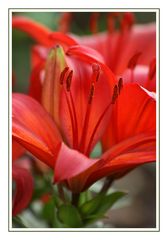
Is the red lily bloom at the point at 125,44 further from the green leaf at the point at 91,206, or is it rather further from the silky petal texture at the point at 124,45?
the green leaf at the point at 91,206

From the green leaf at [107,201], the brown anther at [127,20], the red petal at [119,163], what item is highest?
the brown anther at [127,20]

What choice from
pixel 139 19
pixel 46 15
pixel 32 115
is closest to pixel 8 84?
pixel 32 115

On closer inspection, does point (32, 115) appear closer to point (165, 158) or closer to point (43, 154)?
point (43, 154)

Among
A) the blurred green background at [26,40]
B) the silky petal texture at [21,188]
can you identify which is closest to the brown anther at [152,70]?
the silky petal texture at [21,188]

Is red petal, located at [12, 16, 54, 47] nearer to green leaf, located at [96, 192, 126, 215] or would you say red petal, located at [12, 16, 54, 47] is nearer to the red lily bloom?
the red lily bloom

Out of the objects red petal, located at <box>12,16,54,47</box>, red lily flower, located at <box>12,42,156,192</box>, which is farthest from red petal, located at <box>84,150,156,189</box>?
red petal, located at <box>12,16,54,47</box>

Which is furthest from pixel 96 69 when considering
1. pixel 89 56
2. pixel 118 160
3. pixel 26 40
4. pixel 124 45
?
pixel 26 40

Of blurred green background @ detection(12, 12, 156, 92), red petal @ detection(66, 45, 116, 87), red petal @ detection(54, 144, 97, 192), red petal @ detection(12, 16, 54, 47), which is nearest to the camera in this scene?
red petal @ detection(54, 144, 97, 192)
